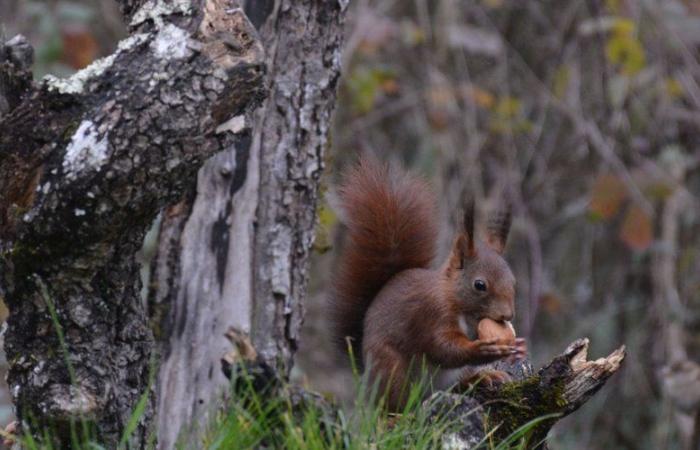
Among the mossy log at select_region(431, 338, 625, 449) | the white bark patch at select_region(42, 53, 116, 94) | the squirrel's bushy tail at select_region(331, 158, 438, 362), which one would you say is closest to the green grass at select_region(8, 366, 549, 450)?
the mossy log at select_region(431, 338, 625, 449)

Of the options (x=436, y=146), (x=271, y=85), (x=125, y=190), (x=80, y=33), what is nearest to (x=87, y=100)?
(x=125, y=190)

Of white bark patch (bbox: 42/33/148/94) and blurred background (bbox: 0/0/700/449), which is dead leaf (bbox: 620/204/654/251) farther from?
white bark patch (bbox: 42/33/148/94)

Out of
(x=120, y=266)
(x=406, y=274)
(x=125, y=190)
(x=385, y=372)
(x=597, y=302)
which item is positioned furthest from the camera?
(x=597, y=302)

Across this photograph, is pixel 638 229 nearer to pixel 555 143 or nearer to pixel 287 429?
pixel 555 143

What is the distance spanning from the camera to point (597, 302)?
531 cm

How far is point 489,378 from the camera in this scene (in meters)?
2.17

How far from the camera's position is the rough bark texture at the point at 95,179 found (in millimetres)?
1727

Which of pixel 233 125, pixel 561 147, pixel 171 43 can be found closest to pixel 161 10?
pixel 171 43

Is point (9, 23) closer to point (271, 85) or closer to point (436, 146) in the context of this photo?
point (436, 146)

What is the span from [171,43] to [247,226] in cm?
90

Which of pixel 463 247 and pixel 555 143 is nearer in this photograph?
pixel 463 247

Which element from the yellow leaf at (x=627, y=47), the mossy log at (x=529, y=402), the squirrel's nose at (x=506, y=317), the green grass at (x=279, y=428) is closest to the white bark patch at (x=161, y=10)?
the green grass at (x=279, y=428)

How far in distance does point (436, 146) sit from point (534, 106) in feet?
2.23

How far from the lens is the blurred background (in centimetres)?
462
